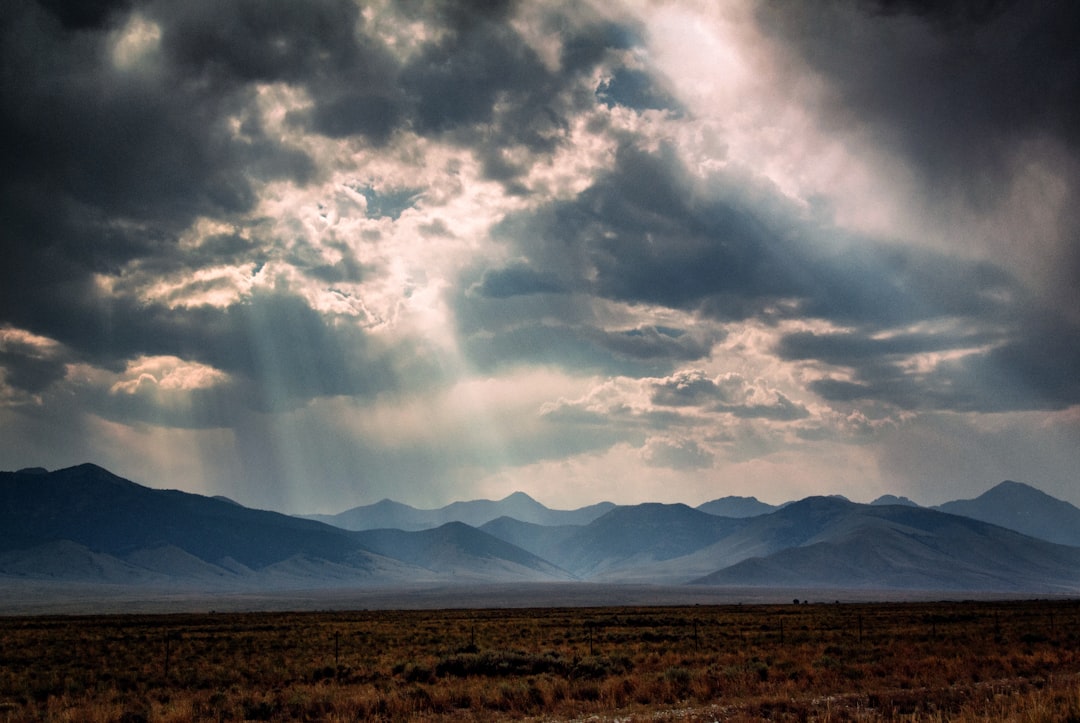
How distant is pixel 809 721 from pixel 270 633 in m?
54.7

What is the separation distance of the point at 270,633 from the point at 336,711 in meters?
46.3

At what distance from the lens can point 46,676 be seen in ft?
108

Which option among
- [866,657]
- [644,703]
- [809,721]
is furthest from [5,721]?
[866,657]

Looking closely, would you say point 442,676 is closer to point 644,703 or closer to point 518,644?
point 644,703

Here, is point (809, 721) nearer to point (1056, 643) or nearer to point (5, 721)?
point (5, 721)

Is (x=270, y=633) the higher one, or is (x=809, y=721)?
(x=809, y=721)

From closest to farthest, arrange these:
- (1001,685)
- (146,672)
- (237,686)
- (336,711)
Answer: (336,711) → (1001,685) → (237,686) → (146,672)

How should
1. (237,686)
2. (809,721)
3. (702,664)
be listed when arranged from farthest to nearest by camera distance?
(702,664)
(237,686)
(809,721)

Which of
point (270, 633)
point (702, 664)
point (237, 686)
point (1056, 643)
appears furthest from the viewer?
point (270, 633)

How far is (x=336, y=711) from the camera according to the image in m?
20.8

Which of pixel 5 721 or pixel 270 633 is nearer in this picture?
pixel 5 721

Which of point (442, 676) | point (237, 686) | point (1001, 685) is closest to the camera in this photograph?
point (1001, 685)

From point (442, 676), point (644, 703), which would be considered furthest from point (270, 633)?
point (644, 703)

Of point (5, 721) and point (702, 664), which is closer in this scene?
point (5, 721)
